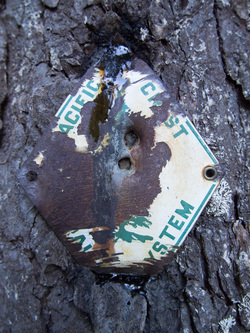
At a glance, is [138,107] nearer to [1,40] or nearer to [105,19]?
[105,19]

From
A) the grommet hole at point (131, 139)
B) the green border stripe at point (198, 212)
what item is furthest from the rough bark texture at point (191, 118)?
the grommet hole at point (131, 139)

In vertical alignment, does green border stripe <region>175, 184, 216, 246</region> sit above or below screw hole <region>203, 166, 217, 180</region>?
below

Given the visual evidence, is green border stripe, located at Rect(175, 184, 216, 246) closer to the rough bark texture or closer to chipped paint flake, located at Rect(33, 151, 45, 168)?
the rough bark texture

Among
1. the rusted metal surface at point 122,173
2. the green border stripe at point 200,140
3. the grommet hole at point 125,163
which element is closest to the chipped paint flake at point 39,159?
the rusted metal surface at point 122,173

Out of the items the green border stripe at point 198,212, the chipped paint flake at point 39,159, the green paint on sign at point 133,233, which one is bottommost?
the green border stripe at point 198,212

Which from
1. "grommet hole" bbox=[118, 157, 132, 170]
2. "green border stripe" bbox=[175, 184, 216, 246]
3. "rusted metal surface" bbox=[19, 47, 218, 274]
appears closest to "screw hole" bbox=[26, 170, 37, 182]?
"rusted metal surface" bbox=[19, 47, 218, 274]

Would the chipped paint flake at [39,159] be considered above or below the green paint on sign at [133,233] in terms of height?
above

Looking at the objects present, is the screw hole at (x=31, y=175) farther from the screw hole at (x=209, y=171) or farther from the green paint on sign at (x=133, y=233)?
the screw hole at (x=209, y=171)

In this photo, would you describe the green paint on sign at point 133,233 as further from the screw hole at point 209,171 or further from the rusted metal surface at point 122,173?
the screw hole at point 209,171
